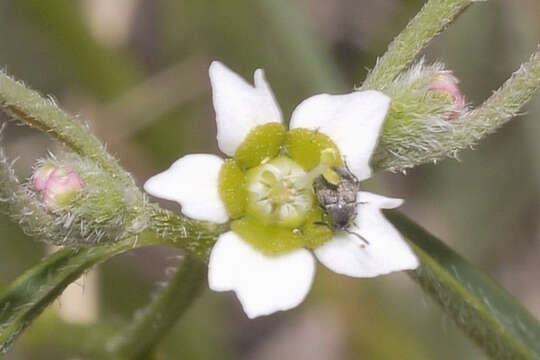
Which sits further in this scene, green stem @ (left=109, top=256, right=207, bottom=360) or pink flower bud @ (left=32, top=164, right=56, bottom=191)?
green stem @ (left=109, top=256, right=207, bottom=360)

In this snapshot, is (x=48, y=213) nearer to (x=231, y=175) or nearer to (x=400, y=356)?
(x=231, y=175)

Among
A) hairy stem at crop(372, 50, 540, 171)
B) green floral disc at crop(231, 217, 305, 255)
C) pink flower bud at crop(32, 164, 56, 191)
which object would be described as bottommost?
green floral disc at crop(231, 217, 305, 255)

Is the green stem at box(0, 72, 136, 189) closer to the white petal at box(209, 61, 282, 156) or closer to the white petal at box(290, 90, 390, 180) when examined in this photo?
the white petal at box(209, 61, 282, 156)

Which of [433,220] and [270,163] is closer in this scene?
[270,163]

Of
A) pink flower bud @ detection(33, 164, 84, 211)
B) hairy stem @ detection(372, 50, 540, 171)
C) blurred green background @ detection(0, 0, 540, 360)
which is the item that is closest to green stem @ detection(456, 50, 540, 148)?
hairy stem @ detection(372, 50, 540, 171)

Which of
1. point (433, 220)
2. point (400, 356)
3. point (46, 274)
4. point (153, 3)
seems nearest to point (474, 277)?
point (46, 274)

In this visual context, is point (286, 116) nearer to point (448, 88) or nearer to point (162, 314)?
point (162, 314)

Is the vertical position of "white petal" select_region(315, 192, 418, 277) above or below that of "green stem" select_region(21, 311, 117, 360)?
below
